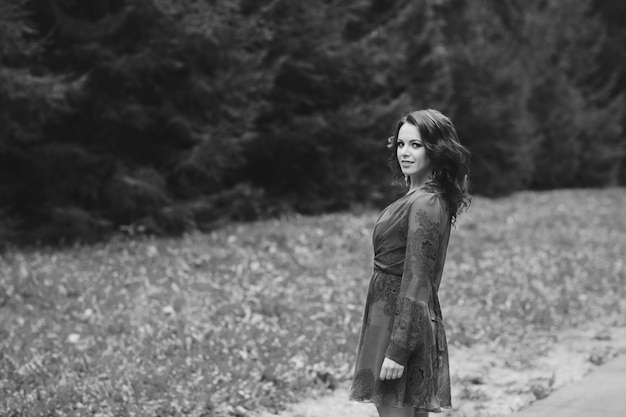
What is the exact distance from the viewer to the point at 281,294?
9.37 meters

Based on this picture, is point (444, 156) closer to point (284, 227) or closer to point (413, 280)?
point (413, 280)

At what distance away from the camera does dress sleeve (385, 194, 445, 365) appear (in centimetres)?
360

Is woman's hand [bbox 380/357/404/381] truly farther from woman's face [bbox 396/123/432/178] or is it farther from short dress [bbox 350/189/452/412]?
woman's face [bbox 396/123/432/178]

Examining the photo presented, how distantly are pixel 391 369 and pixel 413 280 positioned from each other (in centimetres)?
40

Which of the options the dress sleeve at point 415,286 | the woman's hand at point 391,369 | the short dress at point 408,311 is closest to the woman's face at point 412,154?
the short dress at point 408,311

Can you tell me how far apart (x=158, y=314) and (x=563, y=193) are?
18.5 m

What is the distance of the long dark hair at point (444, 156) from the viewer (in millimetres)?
3738

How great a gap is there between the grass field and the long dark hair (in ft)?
8.94

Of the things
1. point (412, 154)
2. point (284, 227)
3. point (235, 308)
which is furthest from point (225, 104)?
point (412, 154)

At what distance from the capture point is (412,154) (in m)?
3.76

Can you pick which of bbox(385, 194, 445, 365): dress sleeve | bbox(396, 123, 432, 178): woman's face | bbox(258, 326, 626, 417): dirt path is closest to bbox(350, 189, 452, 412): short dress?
bbox(385, 194, 445, 365): dress sleeve

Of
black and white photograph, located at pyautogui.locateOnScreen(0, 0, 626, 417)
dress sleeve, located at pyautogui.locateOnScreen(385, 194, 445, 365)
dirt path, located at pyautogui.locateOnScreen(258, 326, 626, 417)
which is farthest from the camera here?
dirt path, located at pyautogui.locateOnScreen(258, 326, 626, 417)

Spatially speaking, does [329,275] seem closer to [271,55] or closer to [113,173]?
[113,173]

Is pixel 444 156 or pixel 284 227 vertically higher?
pixel 444 156
